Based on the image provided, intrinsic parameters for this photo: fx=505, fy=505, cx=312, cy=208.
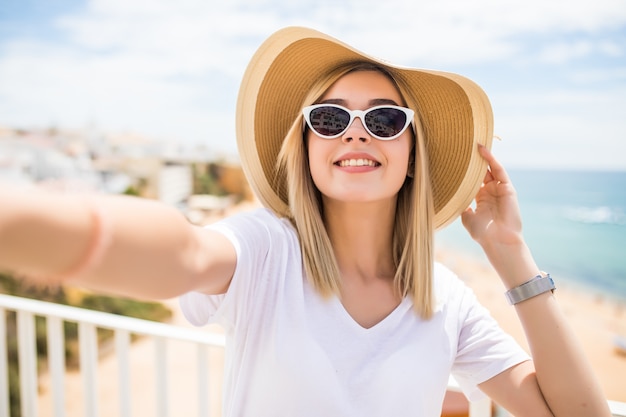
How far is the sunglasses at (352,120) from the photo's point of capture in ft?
4.93

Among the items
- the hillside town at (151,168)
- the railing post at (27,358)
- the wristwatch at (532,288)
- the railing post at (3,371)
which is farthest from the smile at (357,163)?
the hillside town at (151,168)

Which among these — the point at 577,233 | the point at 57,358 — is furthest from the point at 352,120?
the point at 577,233

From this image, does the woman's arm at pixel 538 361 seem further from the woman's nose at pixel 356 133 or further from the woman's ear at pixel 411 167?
the woman's nose at pixel 356 133

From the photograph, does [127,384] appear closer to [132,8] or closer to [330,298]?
[330,298]

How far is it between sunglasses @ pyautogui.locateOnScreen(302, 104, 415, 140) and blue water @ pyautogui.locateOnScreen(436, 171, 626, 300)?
949 inches

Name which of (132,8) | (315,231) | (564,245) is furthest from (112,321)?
(132,8)

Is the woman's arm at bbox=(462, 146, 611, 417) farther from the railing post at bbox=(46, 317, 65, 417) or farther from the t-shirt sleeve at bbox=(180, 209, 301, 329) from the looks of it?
the railing post at bbox=(46, 317, 65, 417)

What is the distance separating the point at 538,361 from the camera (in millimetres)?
1469

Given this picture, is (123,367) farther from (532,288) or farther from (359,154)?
(532,288)

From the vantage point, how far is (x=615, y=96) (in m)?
56.1

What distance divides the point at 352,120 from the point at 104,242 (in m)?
0.92

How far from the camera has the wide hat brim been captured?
1621 millimetres

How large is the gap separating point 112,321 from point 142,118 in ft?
216

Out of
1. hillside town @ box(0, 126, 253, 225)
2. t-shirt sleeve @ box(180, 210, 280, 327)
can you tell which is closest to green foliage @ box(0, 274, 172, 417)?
t-shirt sleeve @ box(180, 210, 280, 327)
